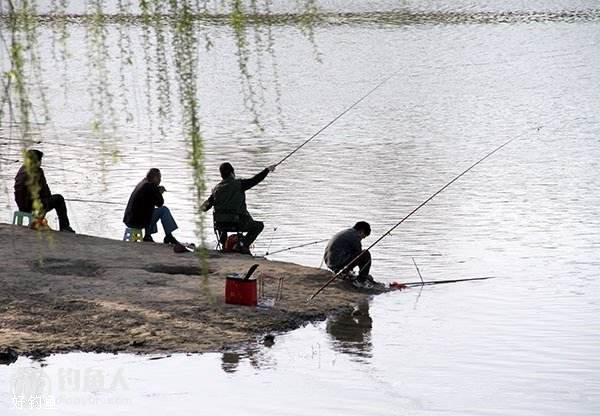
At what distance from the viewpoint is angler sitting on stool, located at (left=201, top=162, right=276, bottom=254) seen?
16234 mm

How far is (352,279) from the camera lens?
1581cm

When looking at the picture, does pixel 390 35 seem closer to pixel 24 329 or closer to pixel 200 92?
pixel 200 92

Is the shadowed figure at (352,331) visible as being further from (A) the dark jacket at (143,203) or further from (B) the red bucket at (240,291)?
(A) the dark jacket at (143,203)

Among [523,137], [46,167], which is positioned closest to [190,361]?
[46,167]

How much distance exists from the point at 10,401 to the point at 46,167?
16.7 metres

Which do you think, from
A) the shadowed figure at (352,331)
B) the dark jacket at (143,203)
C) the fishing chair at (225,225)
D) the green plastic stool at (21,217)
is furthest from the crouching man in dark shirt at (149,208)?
the shadowed figure at (352,331)

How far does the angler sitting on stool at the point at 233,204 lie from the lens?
1623cm

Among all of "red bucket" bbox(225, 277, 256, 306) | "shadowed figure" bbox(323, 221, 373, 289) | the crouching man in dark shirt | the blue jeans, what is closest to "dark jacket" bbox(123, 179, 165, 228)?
the crouching man in dark shirt

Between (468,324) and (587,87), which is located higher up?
(587,87)

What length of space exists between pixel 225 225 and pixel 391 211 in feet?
24.0

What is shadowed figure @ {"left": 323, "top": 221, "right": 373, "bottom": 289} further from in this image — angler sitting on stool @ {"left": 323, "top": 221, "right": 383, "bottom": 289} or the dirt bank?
the dirt bank

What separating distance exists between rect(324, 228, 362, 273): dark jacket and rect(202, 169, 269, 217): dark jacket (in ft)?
4.14

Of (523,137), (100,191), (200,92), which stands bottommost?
(100,191)

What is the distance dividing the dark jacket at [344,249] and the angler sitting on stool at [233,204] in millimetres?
1236
